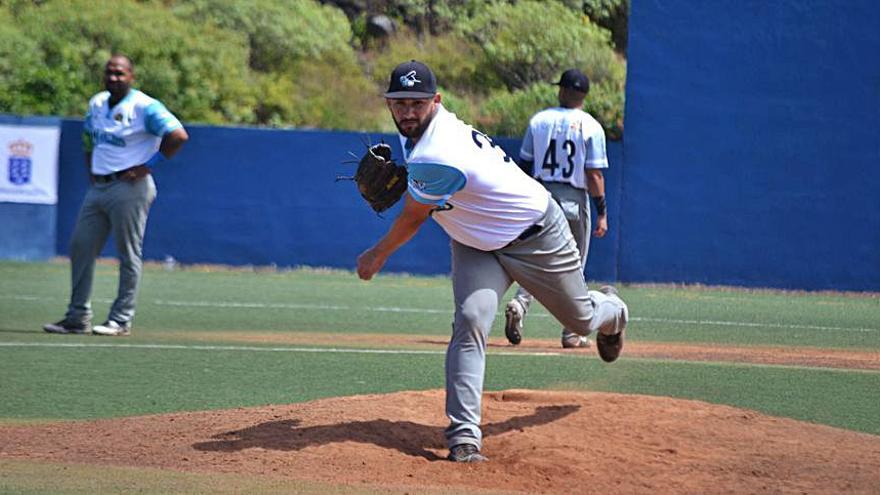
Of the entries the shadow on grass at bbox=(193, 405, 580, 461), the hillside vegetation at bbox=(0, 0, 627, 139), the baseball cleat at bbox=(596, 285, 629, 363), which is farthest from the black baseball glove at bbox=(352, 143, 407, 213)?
the hillside vegetation at bbox=(0, 0, 627, 139)

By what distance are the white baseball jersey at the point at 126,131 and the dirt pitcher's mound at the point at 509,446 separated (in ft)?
13.9

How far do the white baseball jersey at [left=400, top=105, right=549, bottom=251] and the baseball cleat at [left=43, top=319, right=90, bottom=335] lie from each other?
5.71 meters

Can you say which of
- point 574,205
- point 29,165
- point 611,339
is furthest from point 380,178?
point 29,165

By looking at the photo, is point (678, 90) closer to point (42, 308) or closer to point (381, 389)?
point (42, 308)

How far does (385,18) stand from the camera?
31219 millimetres

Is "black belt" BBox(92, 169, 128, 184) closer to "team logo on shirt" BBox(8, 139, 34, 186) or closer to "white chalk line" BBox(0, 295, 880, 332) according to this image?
"white chalk line" BBox(0, 295, 880, 332)

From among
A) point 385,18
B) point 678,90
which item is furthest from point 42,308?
point 385,18

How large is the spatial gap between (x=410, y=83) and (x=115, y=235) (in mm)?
5707

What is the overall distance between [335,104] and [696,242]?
34.4 ft

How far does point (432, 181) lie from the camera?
628 centimetres

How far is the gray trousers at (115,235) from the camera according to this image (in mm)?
11352

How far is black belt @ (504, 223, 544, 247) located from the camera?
6723 millimetres

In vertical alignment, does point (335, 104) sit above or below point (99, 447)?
above

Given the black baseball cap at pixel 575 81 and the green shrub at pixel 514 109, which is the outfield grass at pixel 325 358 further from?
the green shrub at pixel 514 109
